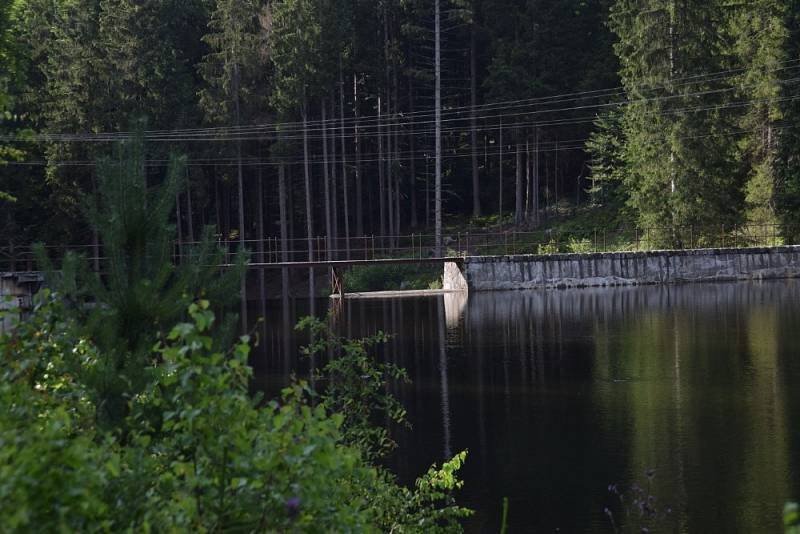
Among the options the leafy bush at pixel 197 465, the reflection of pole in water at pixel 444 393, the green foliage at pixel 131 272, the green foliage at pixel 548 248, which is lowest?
the reflection of pole in water at pixel 444 393

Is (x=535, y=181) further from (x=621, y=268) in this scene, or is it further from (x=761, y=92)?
(x=621, y=268)

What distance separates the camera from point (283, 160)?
4484cm

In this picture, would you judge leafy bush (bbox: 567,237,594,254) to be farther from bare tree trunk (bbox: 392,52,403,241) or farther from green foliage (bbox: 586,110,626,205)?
bare tree trunk (bbox: 392,52,403,241)

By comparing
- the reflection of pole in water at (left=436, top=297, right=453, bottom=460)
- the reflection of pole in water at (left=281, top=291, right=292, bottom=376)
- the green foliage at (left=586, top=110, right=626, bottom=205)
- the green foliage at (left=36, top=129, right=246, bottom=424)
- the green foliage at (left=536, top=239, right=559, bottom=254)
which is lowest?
the reflection of pole in water at (left=281, top=291, right=292, bottom=376)

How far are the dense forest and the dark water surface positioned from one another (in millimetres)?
14717

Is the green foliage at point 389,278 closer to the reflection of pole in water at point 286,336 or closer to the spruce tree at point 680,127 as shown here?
the reflection of pole in water at point 286,336

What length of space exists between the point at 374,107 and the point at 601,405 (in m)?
38.4

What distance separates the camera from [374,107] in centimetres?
5291

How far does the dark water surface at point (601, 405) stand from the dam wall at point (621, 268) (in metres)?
7.93

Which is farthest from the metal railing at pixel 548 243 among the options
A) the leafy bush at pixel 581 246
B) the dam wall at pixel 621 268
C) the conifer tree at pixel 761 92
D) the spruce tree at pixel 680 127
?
the dam wall at pixel 621 268

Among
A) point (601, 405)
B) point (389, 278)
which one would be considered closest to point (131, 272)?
point (601, 405)

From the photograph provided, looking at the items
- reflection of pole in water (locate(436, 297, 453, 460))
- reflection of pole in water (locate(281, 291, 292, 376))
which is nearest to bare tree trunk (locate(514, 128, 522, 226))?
reflection of pole in water (locate(281, 291, 292, 376))

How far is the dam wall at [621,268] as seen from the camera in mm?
39312

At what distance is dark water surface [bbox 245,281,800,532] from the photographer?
11016 mm
